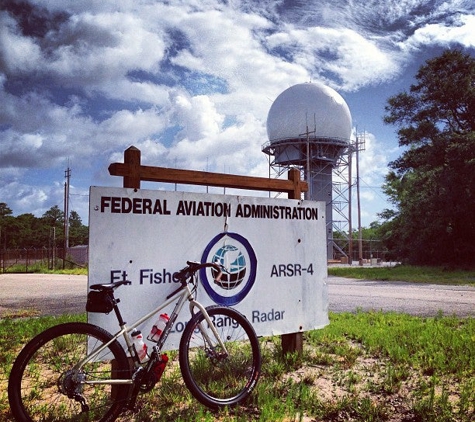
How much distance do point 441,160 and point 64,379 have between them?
2700 cm

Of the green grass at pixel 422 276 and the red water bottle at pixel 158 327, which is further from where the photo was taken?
the green grass at pixel 422 276

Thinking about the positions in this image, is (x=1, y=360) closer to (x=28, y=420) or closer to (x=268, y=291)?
(x=28, y=420)

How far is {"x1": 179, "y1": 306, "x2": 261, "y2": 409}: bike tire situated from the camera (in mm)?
3521

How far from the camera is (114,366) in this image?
3373mm

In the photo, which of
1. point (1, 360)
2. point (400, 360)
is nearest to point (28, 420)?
point (1, 360)

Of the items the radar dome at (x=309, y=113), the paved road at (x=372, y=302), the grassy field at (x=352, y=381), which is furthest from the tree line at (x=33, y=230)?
the grassy field at (x=352, y=381)

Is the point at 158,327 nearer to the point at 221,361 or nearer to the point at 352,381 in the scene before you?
the point at 221,361

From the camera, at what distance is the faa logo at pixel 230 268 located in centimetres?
427

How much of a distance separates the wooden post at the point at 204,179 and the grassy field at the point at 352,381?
0.22m

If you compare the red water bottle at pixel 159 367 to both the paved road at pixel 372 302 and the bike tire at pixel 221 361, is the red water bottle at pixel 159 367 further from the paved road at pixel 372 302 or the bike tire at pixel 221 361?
the paved road at pixel 372 302

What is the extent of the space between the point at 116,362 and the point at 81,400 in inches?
13.0

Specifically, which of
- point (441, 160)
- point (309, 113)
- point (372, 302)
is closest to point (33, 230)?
point (309, 113)

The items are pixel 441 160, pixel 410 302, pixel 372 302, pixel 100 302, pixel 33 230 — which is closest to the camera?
pixel 100 302

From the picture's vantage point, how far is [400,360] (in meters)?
4.61
